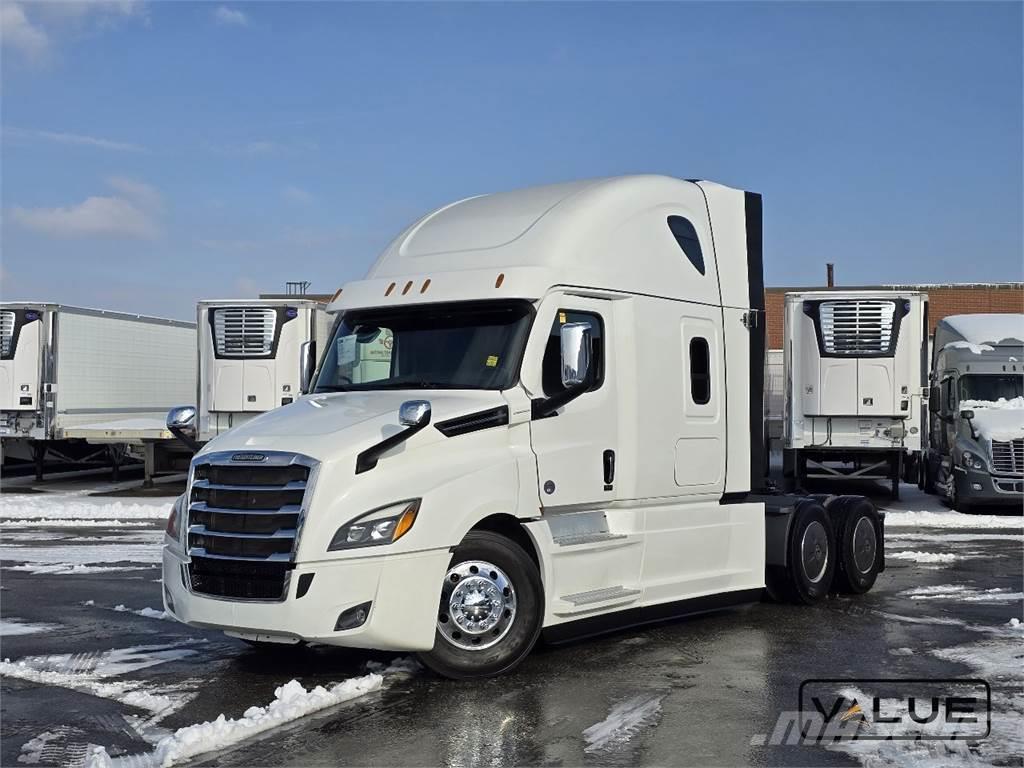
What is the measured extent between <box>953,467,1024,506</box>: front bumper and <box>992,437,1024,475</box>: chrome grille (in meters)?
0.14

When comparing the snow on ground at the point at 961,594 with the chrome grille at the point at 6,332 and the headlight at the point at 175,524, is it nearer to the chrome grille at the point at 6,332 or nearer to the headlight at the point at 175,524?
the headlight at the point at 175,524

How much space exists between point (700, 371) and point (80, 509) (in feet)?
46.8

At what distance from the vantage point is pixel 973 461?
20172 mm

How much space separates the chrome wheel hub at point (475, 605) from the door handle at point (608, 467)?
1220 mm

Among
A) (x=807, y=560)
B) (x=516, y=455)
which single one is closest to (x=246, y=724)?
(x=516, y=455)

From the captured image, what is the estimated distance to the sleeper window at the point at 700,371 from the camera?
9.48 metres

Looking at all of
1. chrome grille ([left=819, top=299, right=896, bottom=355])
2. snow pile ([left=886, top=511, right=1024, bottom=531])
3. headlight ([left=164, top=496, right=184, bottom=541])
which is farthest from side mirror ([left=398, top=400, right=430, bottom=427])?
chrome grille ([left=819, top=299, right=896, bottom=355])

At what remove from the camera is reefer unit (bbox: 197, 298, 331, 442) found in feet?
73.3

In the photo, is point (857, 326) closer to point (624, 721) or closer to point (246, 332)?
point (246, 332)

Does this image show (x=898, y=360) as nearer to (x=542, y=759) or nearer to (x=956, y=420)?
(x=956, y=420)

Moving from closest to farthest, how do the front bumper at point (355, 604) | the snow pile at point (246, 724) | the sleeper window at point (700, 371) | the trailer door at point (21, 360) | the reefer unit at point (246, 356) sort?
the snow pile at point (246, 724) → the front bumper at point (355, 604) → the sleeper window at point (700, 371) → the reefer unit at point (246, 356) → the trailer door at point (21, 360)

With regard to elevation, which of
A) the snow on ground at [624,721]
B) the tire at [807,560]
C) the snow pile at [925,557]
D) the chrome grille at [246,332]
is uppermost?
the chrome grille at [246,332]

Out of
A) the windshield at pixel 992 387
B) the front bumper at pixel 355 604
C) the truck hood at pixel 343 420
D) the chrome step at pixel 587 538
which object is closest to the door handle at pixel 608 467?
the chrome step at pixel 587 538

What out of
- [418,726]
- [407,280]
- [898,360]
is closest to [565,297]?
[407,280]
